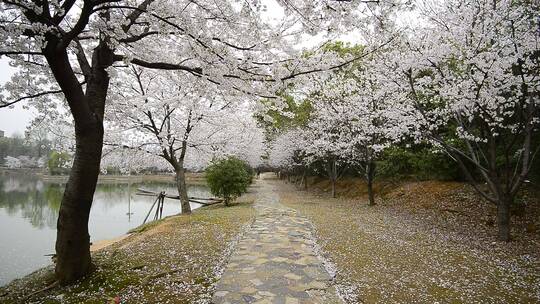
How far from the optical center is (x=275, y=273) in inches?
221

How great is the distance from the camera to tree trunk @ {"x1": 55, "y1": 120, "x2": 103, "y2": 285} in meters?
5.06

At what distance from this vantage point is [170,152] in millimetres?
13375

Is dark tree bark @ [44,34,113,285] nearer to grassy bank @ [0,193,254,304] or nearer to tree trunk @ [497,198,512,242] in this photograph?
grassy bank @ [0,193,254,304]

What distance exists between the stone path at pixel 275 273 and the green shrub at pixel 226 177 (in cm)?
882

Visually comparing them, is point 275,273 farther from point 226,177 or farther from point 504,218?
point 226,177

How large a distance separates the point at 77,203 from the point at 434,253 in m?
7.02

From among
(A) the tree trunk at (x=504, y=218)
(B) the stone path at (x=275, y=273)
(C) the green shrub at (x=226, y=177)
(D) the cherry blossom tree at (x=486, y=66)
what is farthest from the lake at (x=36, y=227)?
(A) the tree trunk at (x=504, y=218)

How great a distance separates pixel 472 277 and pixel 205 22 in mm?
6059

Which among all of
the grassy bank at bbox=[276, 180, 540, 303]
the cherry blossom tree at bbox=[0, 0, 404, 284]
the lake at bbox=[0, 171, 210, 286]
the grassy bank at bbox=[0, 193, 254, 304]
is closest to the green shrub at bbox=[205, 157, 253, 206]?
the lake at bbox=[0, 171, 210, 286]

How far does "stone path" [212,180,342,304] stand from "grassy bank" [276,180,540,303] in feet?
1.23

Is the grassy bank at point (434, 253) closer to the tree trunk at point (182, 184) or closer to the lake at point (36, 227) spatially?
the tree trunk at point (182, 184)

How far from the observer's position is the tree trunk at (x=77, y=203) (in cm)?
506

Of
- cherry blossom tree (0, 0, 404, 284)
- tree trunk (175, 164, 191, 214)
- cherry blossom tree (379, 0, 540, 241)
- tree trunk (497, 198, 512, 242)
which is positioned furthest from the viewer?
tree trunk (175, 164, 191, 214)

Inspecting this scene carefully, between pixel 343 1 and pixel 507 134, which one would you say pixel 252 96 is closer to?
pixel 343 1
